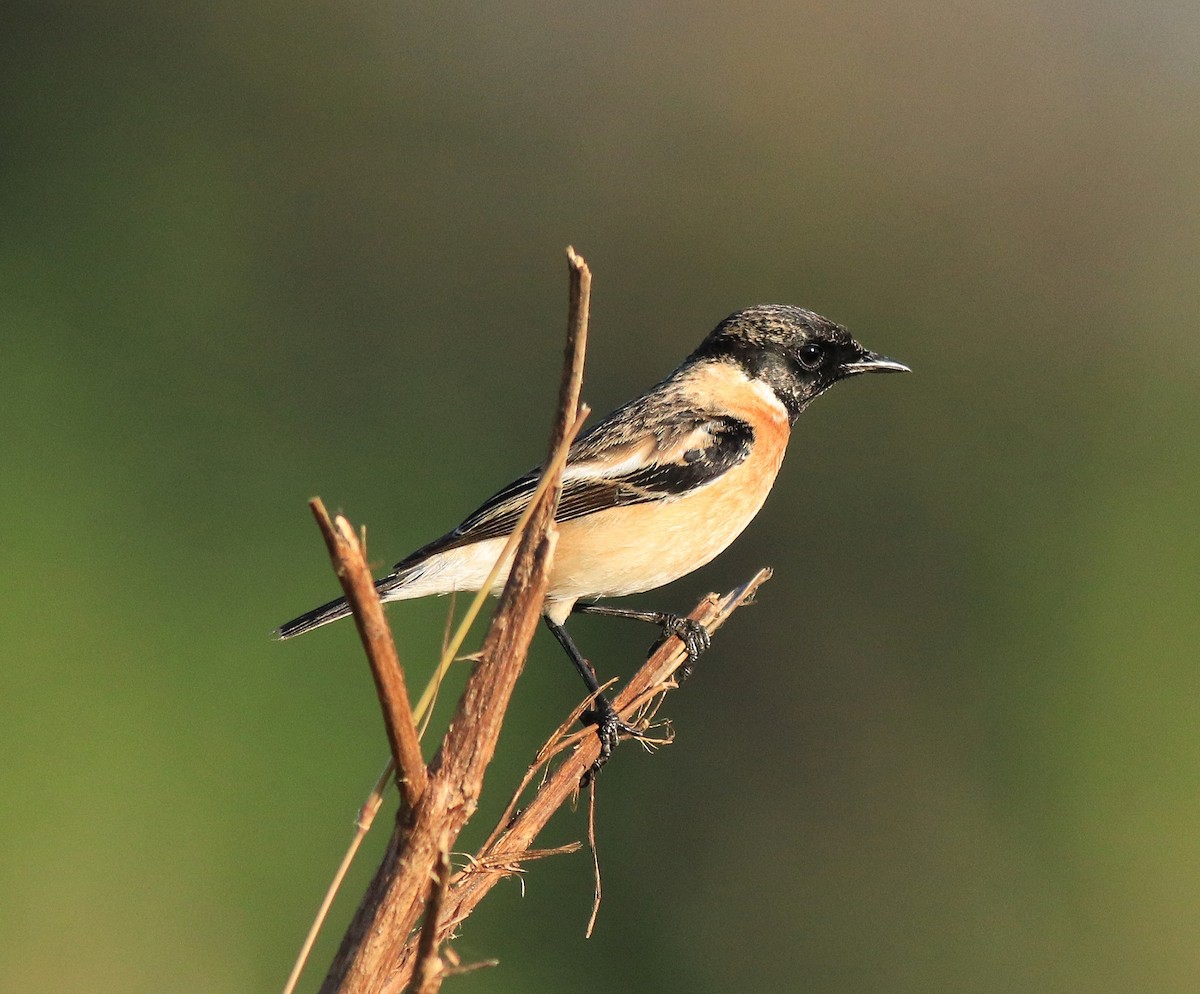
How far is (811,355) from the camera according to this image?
5875mm

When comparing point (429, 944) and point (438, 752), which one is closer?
point (429, 944)

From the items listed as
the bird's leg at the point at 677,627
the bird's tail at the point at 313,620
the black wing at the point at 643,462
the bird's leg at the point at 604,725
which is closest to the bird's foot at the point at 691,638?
the bird's leg at the point at 677,627

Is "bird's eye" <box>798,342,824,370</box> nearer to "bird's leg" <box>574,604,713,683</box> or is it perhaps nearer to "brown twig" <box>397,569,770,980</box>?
"bird's leg" <box>574,604,713,683</box>

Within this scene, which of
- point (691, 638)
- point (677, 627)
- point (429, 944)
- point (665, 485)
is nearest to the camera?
point (429, 944)

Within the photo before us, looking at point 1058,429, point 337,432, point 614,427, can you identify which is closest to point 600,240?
point 337,432

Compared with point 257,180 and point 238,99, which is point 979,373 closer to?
point 257,180

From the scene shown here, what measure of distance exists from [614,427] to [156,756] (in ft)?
14.8

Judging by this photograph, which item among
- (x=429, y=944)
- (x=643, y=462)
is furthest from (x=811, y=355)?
(x=429, y=944)

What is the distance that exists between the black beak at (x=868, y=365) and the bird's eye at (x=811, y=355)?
0.11 m

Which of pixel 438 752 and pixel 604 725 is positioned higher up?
pixel 438 752

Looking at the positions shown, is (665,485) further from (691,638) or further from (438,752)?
(438,752)

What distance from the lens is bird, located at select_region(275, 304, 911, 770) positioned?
4.95 metres

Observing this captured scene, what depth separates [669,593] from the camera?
347 inches

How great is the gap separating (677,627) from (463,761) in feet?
7.16
